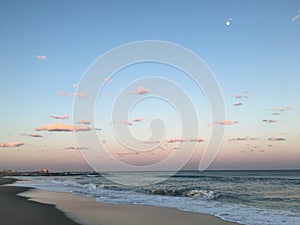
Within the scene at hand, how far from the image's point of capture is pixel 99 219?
11266mm

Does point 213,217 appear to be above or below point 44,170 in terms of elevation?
below

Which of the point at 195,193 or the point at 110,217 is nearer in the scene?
the point at 110,217

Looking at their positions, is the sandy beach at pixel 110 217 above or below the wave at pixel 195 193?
below

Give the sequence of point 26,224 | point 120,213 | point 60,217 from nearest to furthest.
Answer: point 26,224 < point 60,217 < point 120,213

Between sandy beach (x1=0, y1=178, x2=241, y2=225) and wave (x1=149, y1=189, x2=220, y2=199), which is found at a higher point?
wave (x1=149, y1=189, x2=220, y2=199)

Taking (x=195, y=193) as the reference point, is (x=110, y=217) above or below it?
below

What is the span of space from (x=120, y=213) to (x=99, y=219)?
1.60 metres

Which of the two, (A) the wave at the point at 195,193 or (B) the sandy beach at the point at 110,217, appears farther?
(A) the wave at the point at 195,193

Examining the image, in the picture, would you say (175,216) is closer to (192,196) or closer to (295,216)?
(295,216)

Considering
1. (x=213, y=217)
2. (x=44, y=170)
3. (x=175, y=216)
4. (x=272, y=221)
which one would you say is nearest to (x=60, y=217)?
(x=175, y=216)

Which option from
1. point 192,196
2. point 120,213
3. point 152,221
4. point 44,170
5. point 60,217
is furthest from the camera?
point 44,170

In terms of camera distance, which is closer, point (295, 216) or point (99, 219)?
point (99, 219)

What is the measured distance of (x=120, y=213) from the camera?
1271cm

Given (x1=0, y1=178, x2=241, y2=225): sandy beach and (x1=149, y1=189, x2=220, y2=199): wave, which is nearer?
(x1=0, y1=178, x2=241, y2=225): sandy beach
